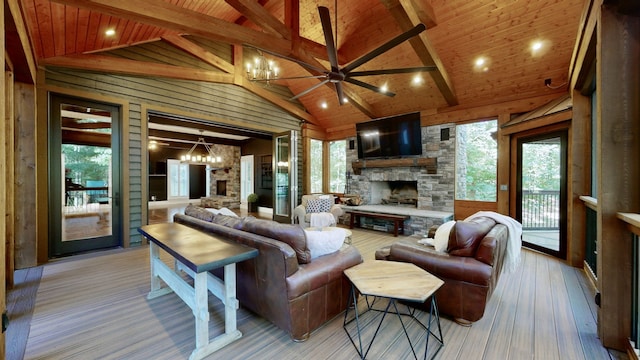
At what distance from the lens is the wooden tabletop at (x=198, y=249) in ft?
5.73

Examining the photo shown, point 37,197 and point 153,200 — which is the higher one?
point 37,197

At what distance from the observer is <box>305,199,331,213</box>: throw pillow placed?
20.8 feet

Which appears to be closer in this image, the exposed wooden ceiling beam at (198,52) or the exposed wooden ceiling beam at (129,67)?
the exposed wooden ceiling beam at (129,67)

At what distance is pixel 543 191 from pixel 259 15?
222 inches

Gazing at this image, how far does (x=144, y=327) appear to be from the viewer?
2.23 m

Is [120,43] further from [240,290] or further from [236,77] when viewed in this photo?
[240,290]

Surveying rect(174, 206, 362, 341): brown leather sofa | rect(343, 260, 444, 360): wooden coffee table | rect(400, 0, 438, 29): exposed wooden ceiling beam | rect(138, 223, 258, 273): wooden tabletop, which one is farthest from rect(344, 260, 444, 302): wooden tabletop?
rect(400, 0, 438, 29): exposed wooden ceiling beam

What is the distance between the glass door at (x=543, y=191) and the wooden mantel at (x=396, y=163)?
66.0 inches

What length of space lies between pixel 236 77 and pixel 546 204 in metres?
6.89

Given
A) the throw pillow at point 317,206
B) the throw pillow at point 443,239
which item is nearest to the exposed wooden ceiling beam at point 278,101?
the throw pillow at point 317,206

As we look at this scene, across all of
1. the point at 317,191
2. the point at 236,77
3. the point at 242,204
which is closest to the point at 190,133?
the point at 242,204

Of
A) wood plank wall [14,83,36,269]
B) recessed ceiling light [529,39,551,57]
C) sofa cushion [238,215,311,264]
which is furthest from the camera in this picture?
recessed ceiling light [529,39,551,57]

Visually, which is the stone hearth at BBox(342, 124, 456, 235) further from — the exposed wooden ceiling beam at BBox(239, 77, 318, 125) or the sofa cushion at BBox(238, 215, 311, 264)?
the sofa cushion at BBox(238, 215, 311, 264)

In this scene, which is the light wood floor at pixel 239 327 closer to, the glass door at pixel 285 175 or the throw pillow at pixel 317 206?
the throw pillow at pixel 317 206
